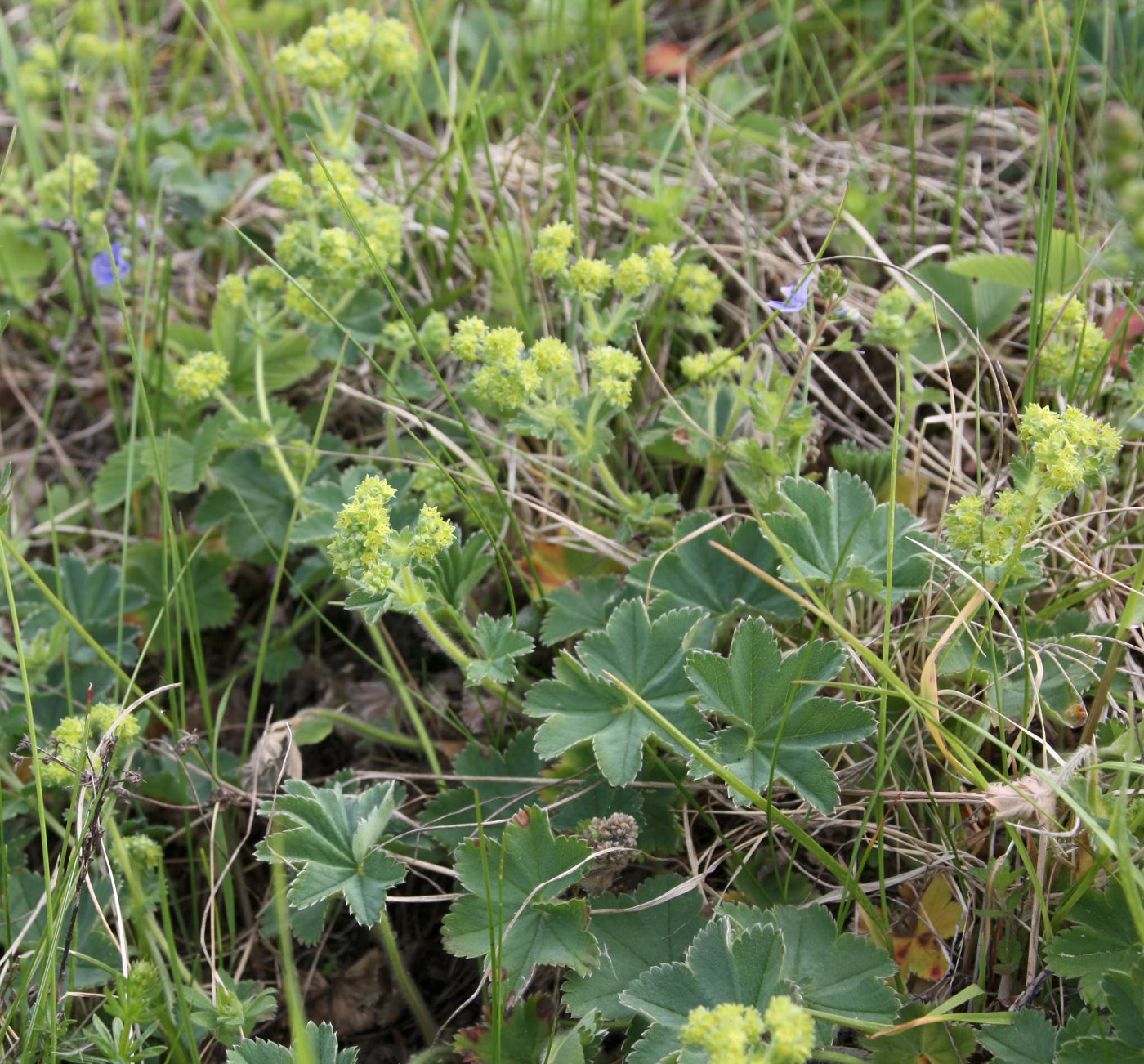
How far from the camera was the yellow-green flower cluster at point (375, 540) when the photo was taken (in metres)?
1.74

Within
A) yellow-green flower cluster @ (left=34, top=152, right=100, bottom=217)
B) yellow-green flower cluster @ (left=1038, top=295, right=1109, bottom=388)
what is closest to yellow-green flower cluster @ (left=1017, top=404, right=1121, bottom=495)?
yellow-green flower cluster @ (left=1038, top=295, right=1109, bottom=388)

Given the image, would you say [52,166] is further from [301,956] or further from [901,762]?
[901,762]

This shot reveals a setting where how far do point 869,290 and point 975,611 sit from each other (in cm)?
94

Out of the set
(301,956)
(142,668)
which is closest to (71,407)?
(142,668)

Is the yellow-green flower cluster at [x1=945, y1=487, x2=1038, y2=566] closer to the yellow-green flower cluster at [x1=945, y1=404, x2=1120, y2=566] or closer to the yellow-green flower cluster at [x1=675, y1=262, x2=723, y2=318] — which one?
the yellow-green flower cluster at [x1=945, y1=404, x2=1120, y2=566]

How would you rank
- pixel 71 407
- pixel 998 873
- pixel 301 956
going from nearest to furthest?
pixel 998 873 → pixel 301 956 → pixel 71 407

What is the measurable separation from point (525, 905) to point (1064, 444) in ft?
3.69

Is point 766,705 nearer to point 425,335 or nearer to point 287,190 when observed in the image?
point 425,335

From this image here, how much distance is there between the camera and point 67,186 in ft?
9.52

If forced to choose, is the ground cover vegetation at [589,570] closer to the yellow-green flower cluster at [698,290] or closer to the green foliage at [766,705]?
the green foliage at [766,705]

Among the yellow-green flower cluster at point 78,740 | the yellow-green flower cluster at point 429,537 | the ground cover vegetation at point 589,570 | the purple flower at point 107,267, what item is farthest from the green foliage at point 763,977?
the purple flower at point 107,267

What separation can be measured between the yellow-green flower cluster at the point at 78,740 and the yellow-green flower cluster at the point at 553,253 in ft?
3.78

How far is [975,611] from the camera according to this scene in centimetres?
198

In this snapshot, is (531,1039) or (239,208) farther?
(239,208)
